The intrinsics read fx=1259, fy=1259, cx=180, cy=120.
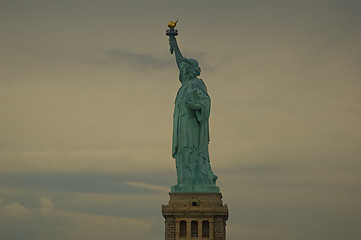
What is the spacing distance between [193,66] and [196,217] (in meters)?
6.91

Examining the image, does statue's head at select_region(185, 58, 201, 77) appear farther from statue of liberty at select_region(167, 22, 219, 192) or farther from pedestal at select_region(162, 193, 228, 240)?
pedestal at select_region(162, 193, 228, 240)

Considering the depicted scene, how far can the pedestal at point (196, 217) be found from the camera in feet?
178

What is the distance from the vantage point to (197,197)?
54719 mm

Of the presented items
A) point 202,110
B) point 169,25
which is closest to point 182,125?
point 202,110

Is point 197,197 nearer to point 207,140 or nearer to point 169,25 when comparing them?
point 207,140

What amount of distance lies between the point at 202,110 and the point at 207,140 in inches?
55.1

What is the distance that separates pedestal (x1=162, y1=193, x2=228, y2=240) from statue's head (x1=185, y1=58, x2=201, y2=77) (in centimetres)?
565

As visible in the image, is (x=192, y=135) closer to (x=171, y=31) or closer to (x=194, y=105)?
(x=194, y=105)

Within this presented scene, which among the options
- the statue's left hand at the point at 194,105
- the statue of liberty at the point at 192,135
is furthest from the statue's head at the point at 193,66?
the statue's left hand at the point at 194,105

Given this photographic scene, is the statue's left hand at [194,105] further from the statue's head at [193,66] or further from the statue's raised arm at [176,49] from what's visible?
the statue's raised arm at [176,49]

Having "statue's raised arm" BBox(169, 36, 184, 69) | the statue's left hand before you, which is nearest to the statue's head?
"statue's raised arm" BBox(169, 36, 184, 69)

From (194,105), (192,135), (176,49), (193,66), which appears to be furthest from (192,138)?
(176,49)

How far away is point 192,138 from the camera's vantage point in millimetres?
55688

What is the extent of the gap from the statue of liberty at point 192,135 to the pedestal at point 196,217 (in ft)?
1.73
